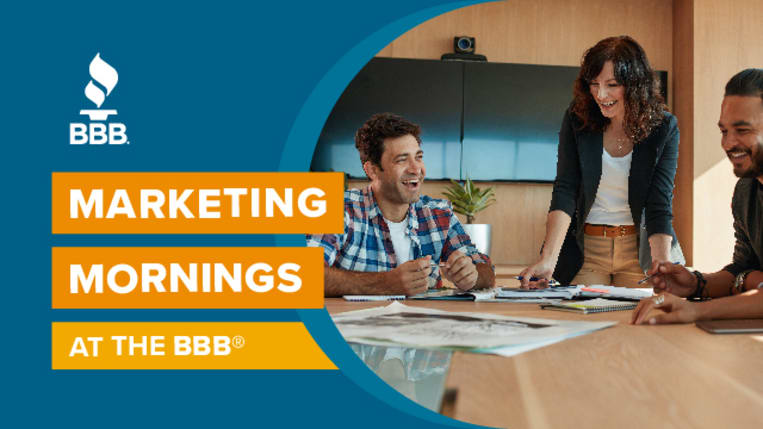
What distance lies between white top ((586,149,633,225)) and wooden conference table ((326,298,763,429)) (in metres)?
1.07

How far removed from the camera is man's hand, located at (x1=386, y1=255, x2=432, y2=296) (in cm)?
163

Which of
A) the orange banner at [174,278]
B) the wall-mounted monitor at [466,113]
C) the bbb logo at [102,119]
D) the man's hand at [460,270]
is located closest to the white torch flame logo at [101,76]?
→ the bbb logo at [102,119]

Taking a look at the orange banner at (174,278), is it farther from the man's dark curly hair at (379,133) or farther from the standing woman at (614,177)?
the man's dark curly hair at (379,133)

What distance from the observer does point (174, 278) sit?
685mm

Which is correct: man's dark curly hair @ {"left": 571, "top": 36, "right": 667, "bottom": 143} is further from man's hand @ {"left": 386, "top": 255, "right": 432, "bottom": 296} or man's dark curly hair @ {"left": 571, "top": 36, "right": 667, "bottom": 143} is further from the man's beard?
man's hand @ {"left": 386, "top": 255, "right": 432, "bottom": 296}

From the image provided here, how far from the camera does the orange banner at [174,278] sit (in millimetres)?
676

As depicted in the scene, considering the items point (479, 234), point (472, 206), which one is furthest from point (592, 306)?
point (472, 206)

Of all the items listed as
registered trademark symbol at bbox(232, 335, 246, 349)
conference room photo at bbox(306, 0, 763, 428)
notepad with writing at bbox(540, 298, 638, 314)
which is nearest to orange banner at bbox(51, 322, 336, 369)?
registered trademark symbol at bbox(232, 335, 246, 349)

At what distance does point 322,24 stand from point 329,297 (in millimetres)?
1054

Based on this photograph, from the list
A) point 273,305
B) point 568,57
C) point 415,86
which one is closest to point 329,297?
point 273,305

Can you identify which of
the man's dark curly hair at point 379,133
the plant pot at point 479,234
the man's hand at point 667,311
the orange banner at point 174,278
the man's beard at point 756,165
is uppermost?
the man's dark curly hair at point 379,133

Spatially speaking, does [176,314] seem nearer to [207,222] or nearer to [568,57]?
[207,222]

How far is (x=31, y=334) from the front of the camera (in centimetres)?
66

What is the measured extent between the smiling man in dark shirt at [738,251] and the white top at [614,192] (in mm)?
338
